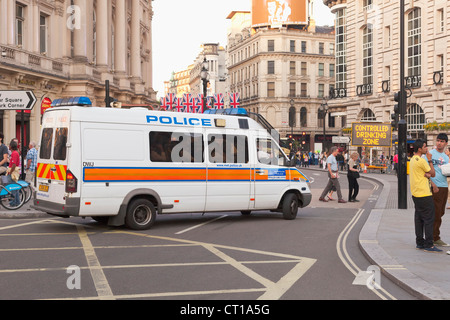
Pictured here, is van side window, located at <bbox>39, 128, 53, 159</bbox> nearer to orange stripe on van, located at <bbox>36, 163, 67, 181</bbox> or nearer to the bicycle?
orange stripe on van, located at <bbox>36, 163, 67, 181</bbox>

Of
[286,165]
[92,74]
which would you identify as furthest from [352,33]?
[286,165]

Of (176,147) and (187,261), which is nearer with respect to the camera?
(187,261)

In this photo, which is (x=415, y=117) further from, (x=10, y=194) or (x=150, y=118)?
(x=150, y=118)

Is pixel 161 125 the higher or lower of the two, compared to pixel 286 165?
higher

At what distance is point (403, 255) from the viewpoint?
9.00m

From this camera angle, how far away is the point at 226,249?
385 inches

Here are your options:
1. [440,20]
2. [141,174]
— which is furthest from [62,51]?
[440,20]

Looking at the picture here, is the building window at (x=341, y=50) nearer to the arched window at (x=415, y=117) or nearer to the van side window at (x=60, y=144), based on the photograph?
the arched window at (x=415, y=117)

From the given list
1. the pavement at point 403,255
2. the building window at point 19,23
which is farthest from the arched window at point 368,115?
the pavement at point 403,255

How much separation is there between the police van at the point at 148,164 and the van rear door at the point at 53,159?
0.02 metres

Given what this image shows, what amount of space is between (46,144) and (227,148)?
4.05 metres

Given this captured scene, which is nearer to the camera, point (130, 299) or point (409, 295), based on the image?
point (130, 299)

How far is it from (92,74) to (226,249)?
Answer: 32.9 meters
